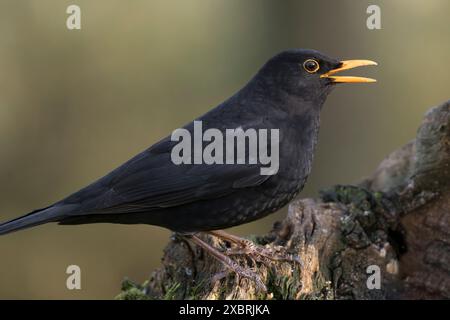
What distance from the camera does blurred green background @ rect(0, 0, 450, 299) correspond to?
9461 millimetres

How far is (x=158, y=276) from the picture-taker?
549cm

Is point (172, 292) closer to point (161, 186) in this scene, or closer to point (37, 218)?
point (161, 186)

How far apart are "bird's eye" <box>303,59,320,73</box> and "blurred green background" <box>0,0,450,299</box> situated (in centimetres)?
348

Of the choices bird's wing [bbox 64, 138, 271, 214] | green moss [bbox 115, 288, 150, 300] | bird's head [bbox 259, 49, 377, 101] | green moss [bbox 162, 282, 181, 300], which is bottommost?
green moss [bbox 115, 288, 150, 300]

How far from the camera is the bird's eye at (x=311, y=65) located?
5.50 meters

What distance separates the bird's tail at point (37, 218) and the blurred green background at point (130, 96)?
5.15 m

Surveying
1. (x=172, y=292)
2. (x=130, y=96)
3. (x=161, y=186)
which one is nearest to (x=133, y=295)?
(x=172, y=292)

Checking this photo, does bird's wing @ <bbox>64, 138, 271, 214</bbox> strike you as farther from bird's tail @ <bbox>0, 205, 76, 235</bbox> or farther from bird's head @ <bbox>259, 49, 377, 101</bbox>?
bird's head @ <bbox>259, 49, 377, 101</bbox>

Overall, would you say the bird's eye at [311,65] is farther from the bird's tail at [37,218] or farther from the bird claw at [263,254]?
the bird's tail at [37,218]

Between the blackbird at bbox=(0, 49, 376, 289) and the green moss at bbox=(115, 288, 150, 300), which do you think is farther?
the green moss at bbox=(115, 288, 150, 300)

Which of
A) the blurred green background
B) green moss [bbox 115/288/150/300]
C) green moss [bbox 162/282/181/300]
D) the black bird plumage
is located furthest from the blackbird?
the blurred green background

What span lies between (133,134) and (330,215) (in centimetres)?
665
